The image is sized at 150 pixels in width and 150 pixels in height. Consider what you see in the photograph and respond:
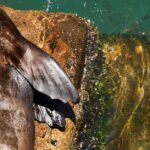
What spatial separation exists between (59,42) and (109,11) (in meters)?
4.36

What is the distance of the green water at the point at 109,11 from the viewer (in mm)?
10086

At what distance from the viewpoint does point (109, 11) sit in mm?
10258

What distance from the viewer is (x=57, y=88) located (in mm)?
5141

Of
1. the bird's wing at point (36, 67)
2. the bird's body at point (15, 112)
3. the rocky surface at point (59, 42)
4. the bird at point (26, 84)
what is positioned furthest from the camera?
the rocky surface at point (59, 42)

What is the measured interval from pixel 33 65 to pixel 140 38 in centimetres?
228

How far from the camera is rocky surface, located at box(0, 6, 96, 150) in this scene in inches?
220

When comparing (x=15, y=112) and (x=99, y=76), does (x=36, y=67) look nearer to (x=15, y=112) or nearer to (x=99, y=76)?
(x=15, y=112)

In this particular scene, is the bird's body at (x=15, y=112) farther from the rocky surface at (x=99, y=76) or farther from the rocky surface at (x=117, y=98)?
the rocky surface at (x=117, y=98)

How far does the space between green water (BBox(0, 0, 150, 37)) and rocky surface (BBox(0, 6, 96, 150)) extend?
11.9 ft

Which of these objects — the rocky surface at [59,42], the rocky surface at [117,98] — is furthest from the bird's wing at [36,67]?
the rocky surface at [117,98]

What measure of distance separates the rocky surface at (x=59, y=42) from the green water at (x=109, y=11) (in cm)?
364

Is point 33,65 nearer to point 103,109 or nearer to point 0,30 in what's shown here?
point 0,30

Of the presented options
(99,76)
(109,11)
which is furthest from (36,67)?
(109,11)

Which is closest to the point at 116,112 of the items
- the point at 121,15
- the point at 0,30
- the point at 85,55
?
the point at 85,55
